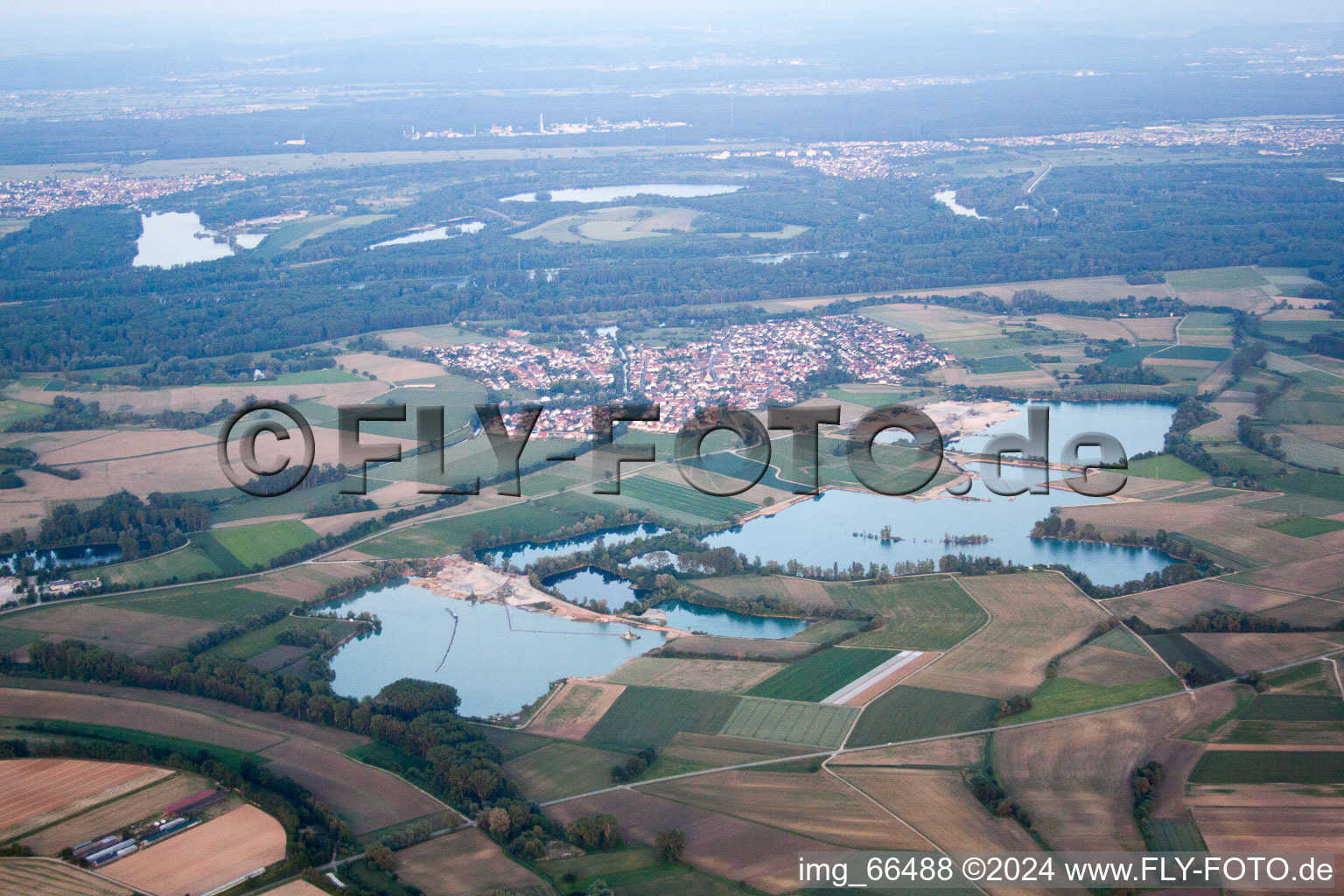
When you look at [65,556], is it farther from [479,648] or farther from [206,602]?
[479,648]

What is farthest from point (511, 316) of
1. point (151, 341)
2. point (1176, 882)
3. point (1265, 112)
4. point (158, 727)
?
point (1265, 112)

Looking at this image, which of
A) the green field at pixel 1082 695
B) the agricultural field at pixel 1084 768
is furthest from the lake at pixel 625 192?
the agricultural field at pixel 1084 768

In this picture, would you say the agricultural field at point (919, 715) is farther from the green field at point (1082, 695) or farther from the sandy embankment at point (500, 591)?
the sandy embankment at point (500, 591)

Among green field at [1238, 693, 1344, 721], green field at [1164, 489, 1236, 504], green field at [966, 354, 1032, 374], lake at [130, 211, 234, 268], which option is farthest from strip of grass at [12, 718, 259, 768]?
lake at [130, 211, 234, 268]

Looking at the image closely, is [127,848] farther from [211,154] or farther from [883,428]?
[211,154]

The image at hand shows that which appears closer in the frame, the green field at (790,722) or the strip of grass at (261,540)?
the green field at (790,722)

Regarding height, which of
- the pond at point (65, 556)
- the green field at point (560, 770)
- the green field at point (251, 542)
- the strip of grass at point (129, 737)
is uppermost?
the green field at point (251, 542)
